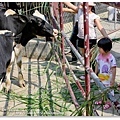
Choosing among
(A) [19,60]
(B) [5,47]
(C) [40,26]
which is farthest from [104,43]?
(A) [19,60]

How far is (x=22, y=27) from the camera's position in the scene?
4.62 meters

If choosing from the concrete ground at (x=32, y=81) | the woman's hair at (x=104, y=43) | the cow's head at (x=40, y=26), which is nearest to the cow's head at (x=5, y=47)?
the concrete ground at (x=32, y=81)

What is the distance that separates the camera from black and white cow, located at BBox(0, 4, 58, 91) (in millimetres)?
4516

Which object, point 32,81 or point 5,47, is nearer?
point 5,47

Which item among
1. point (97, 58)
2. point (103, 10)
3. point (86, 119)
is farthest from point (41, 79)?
point (103, 10)

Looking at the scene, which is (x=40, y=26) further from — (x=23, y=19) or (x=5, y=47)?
(x=5, y=47)

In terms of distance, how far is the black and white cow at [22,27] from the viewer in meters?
4.52

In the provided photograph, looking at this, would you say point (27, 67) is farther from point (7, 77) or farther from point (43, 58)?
point (7, 77)

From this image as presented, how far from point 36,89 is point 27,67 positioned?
0.89 metres

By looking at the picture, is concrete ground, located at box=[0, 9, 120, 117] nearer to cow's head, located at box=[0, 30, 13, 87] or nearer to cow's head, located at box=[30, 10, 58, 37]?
cow's head, located at box=[0, 30, 13, 87]

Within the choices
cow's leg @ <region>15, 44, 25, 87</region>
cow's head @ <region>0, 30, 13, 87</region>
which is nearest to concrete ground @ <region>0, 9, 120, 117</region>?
cow's leg @ <region>15, 44, 25, 87</region>

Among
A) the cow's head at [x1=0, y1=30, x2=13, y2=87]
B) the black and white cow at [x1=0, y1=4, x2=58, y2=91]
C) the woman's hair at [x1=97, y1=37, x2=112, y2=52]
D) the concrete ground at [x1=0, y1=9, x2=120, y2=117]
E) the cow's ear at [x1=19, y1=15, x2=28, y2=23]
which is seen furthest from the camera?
the cow's ear at [x1=19, y1=15, x2=28, y2=23]

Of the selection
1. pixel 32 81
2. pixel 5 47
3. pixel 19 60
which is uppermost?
pixel 5 47

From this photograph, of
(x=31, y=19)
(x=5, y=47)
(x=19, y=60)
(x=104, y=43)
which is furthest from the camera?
(x=19, y=60)
